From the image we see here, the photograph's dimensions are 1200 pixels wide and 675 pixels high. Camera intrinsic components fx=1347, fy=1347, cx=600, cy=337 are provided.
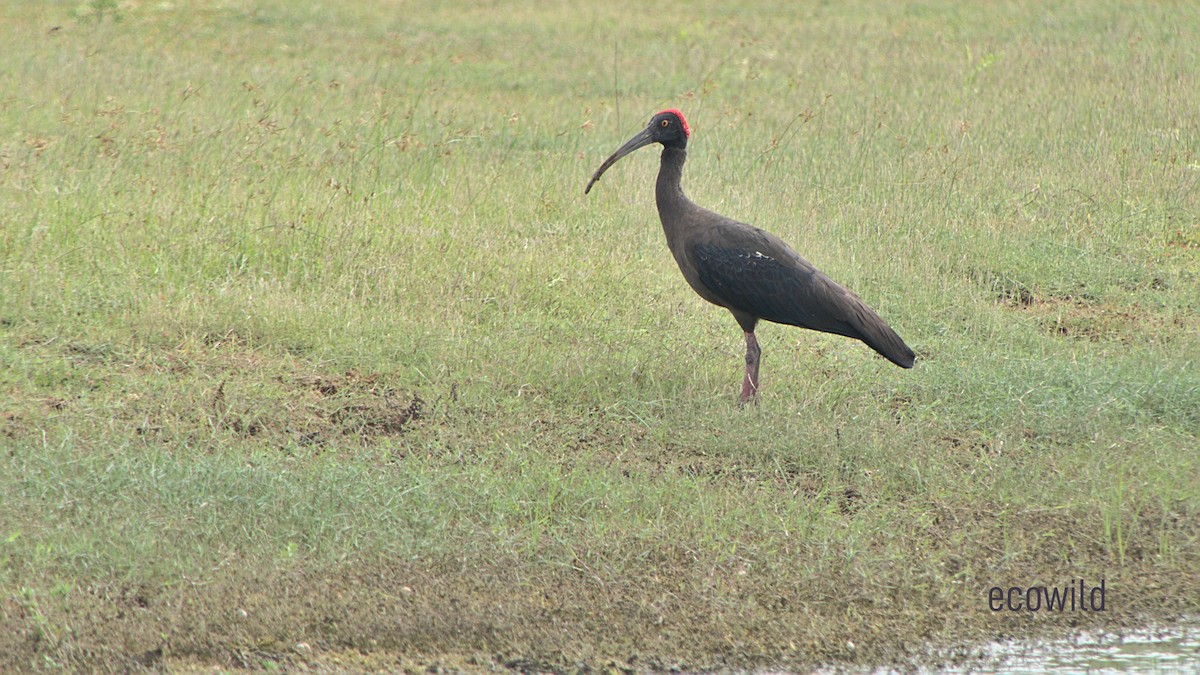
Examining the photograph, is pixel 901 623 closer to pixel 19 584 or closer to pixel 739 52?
pixel 19 584

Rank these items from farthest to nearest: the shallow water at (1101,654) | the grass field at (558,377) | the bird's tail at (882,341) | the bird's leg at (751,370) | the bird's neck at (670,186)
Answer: the bird's neck at (670,186)
the bird's leg at (751,370)
the bird's tail at (882,341)
the grass field at (558,377)
the shallow water at (1101,654)

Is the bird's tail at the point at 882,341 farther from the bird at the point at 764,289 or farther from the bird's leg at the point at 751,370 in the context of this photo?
the bird's leg at the point at 751,370

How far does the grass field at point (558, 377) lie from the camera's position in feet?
15.4

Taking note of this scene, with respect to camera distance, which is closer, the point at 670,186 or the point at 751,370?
the point at 751,370

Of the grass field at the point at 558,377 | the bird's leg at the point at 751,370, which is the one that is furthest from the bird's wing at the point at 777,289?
the grass field at the point at 558,377

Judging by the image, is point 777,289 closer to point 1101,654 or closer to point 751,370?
point 751,370

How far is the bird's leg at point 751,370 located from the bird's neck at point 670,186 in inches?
33.7

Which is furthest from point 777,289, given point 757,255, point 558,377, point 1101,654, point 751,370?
point 1101,654

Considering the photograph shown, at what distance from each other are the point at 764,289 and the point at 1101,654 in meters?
2.73

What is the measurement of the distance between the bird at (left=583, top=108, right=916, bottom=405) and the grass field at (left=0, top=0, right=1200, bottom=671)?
0.32 metres

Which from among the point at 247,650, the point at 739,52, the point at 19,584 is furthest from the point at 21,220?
the point at 739,52

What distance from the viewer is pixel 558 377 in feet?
22.2

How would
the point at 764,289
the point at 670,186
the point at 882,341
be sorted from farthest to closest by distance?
the point at 670,186 < the point at 764,289 < the point at 882,341

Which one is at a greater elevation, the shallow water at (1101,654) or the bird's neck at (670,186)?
the bird's neck at (670,186)
